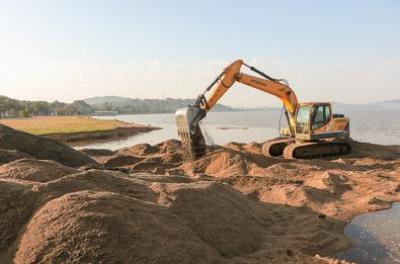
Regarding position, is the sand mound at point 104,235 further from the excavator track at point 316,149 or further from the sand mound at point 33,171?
the excavator track at point 316,149

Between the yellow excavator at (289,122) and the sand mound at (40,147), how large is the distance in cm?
469

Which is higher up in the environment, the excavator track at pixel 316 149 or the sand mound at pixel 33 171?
the sand mound at pixel 33 171

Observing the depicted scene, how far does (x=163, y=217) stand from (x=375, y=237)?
441 centimetres

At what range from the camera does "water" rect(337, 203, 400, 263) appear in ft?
24.3

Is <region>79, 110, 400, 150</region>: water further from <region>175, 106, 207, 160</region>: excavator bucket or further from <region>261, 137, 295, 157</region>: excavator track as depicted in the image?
<region>261, 137, 295, 157</region>: excavator track

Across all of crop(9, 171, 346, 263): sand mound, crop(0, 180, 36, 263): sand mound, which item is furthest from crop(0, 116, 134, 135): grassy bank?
crop(0, 180, 36, 263): sand mound

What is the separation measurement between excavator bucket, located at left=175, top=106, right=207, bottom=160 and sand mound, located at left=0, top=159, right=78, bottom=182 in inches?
365

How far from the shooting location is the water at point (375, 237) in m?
7.41

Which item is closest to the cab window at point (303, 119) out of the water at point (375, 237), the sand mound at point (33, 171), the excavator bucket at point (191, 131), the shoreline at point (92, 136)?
the excavator bucket at point (191, 131)

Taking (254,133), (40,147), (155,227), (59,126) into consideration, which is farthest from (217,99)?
(59,126)

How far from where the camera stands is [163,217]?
6.75 m

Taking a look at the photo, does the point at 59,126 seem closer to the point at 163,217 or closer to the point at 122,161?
the point at 122,161

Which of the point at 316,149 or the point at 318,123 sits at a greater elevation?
the point at 318,123

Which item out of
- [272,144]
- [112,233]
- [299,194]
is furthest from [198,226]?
[272,144]
